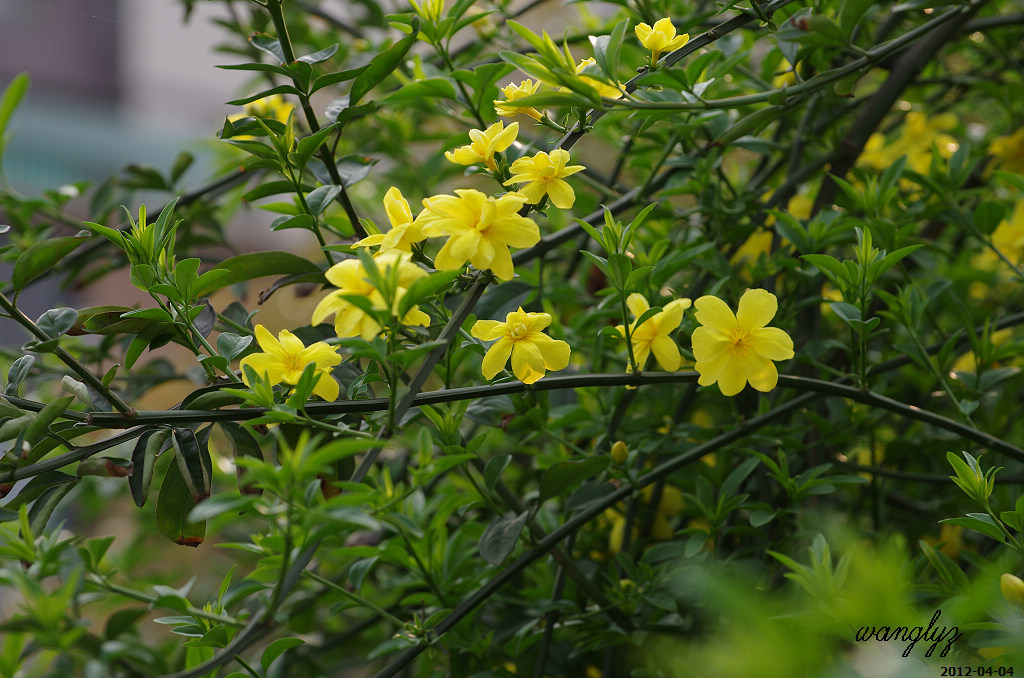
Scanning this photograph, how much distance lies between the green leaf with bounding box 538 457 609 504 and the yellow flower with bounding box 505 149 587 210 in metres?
0.20

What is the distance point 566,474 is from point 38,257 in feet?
1.29

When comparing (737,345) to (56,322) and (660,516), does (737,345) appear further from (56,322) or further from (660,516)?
(56,322)

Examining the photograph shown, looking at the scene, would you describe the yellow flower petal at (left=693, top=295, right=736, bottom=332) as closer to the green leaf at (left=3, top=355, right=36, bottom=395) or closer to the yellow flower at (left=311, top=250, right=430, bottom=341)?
the yellow flower at (left=311, top=250, right=430, bottom=341)

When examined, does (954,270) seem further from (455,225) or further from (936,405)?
(455,225)

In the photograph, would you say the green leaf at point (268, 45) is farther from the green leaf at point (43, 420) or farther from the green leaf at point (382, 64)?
the green leaf at point (43, 420)

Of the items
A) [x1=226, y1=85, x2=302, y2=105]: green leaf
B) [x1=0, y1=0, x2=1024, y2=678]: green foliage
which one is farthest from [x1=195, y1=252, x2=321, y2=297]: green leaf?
[x1=226, y1=85, x2=302, y2=105]: green leaf

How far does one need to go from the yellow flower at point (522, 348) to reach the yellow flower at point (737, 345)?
0.33ft

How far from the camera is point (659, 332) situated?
501 millimetres

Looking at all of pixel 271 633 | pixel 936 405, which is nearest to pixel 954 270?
pixel 936 405

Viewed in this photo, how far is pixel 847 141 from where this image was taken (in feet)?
2.32

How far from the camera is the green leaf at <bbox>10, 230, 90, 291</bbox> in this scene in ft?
1.55

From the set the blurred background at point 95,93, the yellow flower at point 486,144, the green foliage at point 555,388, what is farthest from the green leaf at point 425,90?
the blurred background at point 95,93

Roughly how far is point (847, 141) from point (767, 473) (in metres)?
0.33

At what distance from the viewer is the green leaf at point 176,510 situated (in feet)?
1.57
